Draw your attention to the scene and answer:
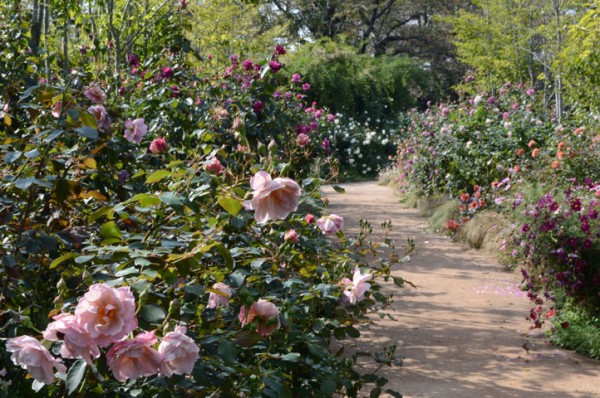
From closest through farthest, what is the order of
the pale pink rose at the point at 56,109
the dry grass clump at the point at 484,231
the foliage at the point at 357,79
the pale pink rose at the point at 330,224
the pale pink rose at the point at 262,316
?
the pale pink rose at the point at 262,316, the pale pink rose at the point at 56,109, the pale pink rose at the point at 330,224, the dry grass clump at the point at 484,231, the foliage at the point at 357,79

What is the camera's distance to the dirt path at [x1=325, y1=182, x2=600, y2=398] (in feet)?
12.5

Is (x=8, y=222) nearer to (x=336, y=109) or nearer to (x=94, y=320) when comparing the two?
(x=94, y=320)

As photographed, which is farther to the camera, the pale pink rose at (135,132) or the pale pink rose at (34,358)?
the pale pink rose at (135,132)

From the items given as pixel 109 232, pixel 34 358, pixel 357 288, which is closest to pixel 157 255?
pixel 109 232

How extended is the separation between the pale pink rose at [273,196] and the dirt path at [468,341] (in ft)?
7.68

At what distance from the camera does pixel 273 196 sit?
5.05 ft

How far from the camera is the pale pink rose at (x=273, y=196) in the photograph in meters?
1.50

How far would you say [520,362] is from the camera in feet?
13.8

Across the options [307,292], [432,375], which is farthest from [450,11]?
[307,292]

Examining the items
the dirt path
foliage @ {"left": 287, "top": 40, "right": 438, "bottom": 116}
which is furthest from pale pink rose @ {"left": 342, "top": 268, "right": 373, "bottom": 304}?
foliage @ {"left": 287, "top": 40, "right": 438, "bottom": 116}

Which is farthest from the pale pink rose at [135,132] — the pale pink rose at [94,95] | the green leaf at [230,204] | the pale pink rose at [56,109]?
the green leaf at [230,204]

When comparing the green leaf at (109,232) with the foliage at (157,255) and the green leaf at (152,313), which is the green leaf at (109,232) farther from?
the green leaf at (152,313)

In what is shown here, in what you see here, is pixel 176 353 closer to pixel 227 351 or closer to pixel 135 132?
pixel 227 351

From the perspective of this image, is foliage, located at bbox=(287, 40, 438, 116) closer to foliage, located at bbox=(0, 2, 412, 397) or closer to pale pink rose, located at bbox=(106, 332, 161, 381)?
foliage, located at bbox=(0, 2, 412, 397)
